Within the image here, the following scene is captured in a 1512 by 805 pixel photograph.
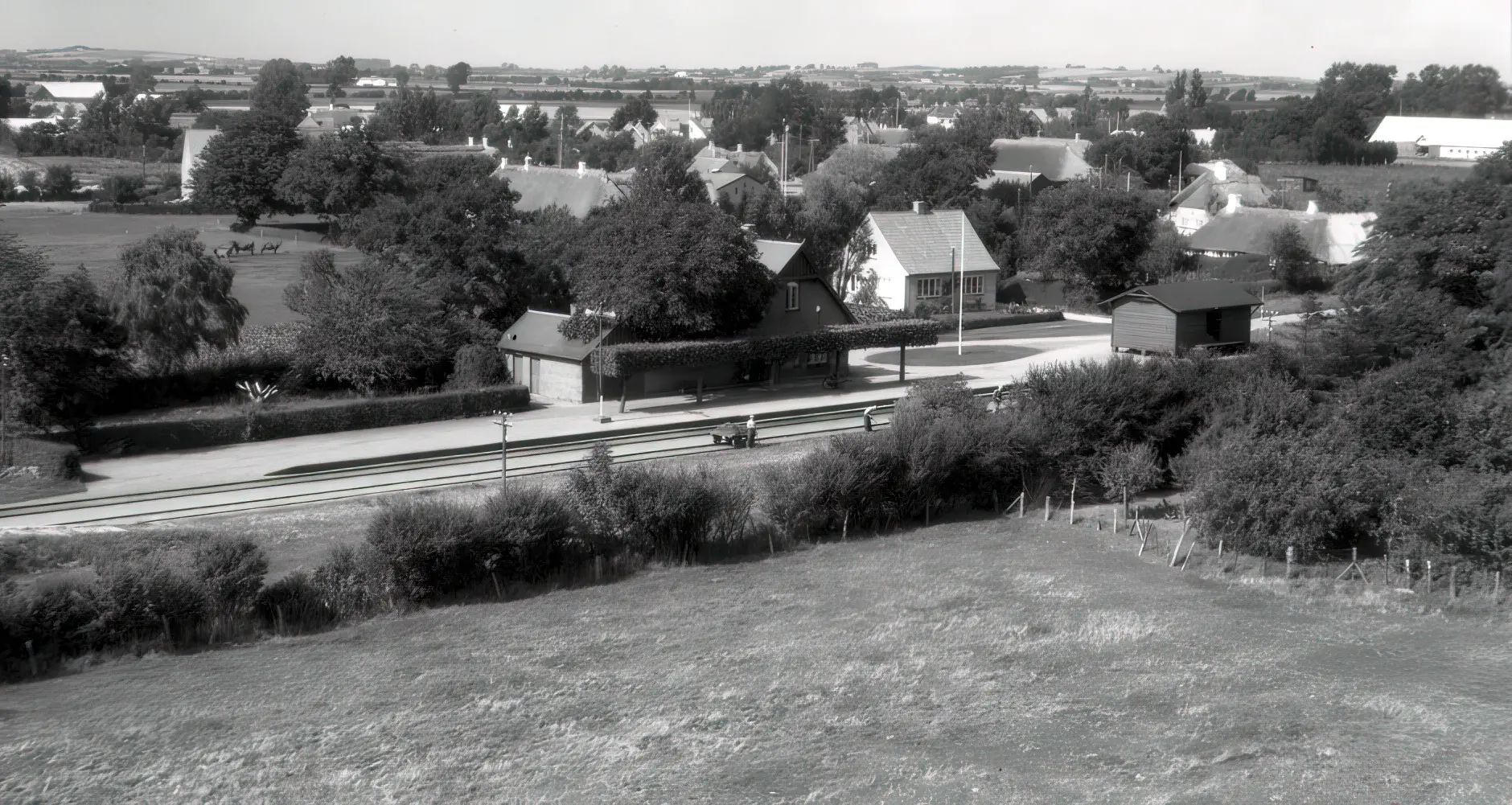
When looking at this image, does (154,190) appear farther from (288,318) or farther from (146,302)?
(146,302)

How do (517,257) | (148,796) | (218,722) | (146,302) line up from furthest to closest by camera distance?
(517,257)
(146,302)
(218,722)
(148,796)

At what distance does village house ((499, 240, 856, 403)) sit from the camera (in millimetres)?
42062

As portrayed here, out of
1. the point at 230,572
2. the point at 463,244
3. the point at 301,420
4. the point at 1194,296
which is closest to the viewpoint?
the point at 230,572

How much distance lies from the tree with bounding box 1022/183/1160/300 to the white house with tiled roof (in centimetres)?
337

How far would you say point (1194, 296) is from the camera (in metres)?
47.0

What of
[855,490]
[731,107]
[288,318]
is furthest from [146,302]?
[731,107]

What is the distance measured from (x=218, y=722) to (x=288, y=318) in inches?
1367

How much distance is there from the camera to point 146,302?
40281 mm

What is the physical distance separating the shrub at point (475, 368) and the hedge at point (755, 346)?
3.90 metres

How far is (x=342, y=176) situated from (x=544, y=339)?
37837 mm

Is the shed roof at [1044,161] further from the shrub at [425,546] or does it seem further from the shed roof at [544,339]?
the shrub at [425,546]

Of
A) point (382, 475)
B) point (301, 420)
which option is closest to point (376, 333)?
point (301, 420)

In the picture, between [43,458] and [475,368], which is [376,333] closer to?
[475,368]

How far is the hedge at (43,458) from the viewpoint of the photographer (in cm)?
3228
